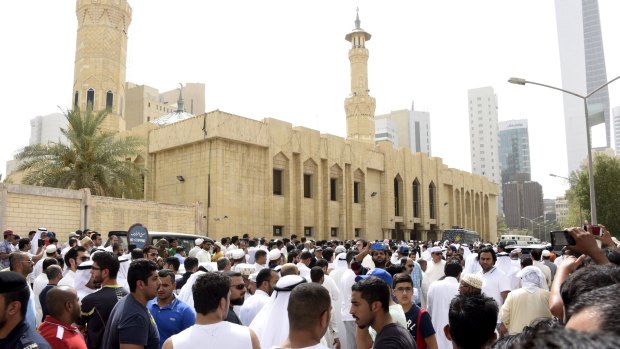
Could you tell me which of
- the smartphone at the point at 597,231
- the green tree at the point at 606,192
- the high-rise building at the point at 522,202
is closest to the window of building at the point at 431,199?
the green tree at the point at 606,192

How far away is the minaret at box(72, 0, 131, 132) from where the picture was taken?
34.7m

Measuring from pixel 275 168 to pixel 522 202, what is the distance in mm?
132217

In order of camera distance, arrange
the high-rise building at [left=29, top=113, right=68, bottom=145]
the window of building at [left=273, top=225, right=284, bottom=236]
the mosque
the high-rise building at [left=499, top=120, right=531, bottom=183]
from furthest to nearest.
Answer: the high-rise building at [left=499, top=120, right=531, bottom=183] < the high-rise building at [left=29, top=113, right=68, bottom=145] < the window of building at [left=273, top=225, right=284, bottom=236] < the mosque

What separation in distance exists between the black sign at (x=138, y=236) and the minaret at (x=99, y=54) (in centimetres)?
2363

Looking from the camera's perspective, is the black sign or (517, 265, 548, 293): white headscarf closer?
(517, 265, 548, 293): white headscarf

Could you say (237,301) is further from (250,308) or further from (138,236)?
(138,236)

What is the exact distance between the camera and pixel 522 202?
5753 inches

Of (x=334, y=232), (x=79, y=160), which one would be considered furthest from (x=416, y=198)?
(x=79, y=160)

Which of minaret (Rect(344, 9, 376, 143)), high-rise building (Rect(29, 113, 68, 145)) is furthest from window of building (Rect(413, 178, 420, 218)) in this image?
high-rise building (Rect(29, 113, 68, 145))

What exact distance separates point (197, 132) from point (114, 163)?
5.67m

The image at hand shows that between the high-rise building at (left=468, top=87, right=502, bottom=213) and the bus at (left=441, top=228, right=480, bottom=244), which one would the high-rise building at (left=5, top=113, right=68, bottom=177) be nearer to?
the bus at (left=441, top=228, right=480, bottom=244)

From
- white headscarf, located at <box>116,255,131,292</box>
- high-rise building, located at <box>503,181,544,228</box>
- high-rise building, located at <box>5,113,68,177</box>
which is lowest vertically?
white headscarf, located at <box>116,255,131,292</box>

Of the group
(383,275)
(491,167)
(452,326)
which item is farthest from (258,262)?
(491,167)

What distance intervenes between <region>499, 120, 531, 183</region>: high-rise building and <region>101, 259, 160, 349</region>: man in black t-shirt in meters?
189
